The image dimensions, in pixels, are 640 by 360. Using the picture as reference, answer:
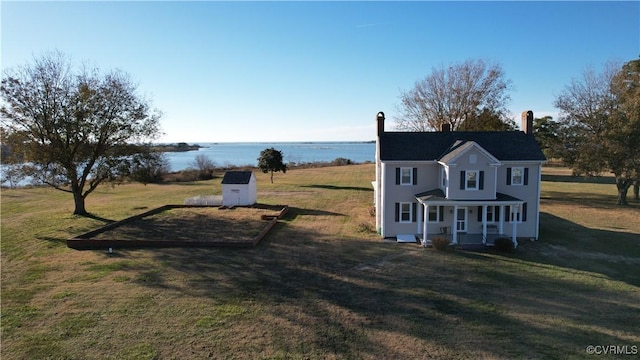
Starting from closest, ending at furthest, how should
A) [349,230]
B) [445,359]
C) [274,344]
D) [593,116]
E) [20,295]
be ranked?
[445,359]
[274,344]
[20,295]
[349,230]
[593,116]

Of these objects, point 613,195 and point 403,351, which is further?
point 613,195

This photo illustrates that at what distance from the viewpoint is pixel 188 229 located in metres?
24.6

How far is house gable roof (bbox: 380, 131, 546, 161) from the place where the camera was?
22656mm

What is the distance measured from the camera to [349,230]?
24703mm

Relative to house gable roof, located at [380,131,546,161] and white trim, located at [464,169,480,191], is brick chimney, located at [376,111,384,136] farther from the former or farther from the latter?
white trim, located at [464,169,480,191]

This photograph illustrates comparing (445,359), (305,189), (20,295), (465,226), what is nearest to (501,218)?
(465,226)

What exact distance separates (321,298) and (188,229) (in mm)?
13977

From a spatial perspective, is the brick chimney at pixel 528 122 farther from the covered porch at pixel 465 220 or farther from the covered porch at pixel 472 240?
the covered porch at pixel 472 240

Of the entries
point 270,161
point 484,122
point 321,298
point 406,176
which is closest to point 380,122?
point 406,176

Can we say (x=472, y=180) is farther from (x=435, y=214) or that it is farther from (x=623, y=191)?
(x=623, y=191)

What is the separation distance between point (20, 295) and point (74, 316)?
3826mm

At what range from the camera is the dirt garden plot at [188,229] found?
20.9 metres

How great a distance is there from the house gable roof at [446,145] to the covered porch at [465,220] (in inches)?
94.6

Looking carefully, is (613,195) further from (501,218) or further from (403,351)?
(403,351)
